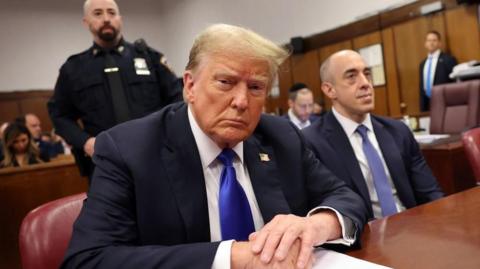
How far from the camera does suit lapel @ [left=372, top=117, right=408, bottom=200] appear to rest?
2090 mm

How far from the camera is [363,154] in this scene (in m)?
2.18

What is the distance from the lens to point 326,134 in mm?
2178

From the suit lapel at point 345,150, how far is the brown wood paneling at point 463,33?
5466 mm

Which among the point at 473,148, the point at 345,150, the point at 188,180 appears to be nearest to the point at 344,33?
the point at 345,150

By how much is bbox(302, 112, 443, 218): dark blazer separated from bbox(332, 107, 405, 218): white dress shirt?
27mm

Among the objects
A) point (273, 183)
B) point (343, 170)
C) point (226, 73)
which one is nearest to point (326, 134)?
point (343, 170)

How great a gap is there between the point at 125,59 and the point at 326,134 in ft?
4.00

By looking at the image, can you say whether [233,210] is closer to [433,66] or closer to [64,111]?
[64,111]

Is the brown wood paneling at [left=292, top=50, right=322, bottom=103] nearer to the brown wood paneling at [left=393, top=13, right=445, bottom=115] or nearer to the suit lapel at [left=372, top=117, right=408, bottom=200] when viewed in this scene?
the brown wood paneling at [left=393, top=13, right=445, bottom=115]

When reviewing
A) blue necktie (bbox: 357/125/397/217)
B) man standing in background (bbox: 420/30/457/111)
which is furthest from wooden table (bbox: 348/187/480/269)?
man standing in background (bbox: 420/30/457/111)

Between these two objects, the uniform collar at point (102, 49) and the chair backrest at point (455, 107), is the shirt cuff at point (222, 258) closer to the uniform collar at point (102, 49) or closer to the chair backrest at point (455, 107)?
the uniform collar at point (102, 49)

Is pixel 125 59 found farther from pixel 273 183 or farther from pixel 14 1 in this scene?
pixel 14 1

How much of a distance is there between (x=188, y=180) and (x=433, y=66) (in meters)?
6.66

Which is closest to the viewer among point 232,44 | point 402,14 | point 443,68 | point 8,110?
point 232,44
